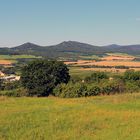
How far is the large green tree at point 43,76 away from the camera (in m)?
65.9

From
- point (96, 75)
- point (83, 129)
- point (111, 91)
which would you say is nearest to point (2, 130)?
point (83, 129)

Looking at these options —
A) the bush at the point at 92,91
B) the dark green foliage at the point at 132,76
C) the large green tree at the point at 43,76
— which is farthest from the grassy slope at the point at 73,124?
the dark green foliage at the point at 132,76

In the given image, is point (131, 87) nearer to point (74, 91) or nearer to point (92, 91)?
point (92, 91)

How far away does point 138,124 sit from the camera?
23.0m

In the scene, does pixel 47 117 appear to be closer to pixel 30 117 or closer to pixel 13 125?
pixel 30 117

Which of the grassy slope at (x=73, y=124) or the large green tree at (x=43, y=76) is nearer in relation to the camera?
the grassy slope at (x=73, y=124)

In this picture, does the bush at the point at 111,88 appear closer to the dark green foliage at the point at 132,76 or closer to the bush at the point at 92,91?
the bush at the point at 92,91

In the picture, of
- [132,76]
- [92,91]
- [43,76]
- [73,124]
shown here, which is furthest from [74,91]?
[73,124]

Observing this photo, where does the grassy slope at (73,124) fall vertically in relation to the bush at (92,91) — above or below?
above

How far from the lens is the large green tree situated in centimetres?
6594

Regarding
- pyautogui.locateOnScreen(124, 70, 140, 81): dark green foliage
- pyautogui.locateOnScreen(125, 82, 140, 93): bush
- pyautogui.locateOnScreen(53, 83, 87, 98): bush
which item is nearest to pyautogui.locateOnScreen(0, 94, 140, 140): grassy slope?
pyautogui.locateOnScreen(53, 83, 87, 98): bush

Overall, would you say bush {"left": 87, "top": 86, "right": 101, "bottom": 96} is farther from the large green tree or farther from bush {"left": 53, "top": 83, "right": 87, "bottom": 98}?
the large green tree

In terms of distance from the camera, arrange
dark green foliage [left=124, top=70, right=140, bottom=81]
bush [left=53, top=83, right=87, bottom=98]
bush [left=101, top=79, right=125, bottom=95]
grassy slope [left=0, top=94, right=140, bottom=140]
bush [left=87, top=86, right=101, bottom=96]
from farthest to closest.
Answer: dark green foliage [left=124, top=70, right=140, bottom=81] < bush [left=101, top=79, right=125, bottom=95] < bush [left=53, top=83, right=87, bottom=98] < bush [left=87, top=86, right=101, bottom=96] < grassy slope [left=0, top=94, right=140, bottom=140]

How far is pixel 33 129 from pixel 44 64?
49889 mm
